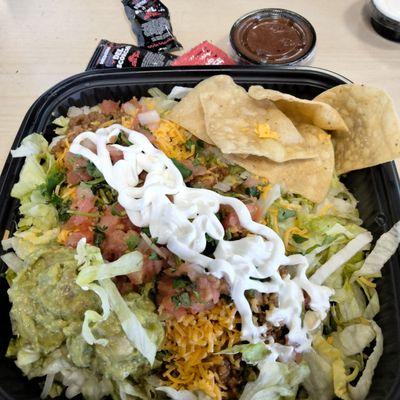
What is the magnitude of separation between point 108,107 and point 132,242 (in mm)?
838

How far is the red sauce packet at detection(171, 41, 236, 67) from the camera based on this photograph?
2529mm

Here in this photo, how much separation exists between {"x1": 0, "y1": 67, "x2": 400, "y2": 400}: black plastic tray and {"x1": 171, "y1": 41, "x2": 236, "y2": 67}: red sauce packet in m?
0.35

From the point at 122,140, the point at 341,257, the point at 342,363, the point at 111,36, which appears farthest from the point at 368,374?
the point at 111,36

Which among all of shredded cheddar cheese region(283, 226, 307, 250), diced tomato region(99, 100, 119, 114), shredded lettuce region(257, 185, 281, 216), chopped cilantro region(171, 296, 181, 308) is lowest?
shredded cheddar cheese region(283, 226, 307, 250)

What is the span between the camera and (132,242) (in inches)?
60.7

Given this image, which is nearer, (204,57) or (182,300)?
(182,300)

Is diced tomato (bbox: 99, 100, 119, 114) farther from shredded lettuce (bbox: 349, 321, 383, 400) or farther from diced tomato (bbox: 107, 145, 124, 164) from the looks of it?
shredded lettuce (bbox: 349, 321, 383, 400)

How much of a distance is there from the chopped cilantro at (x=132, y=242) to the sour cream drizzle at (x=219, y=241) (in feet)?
0.15

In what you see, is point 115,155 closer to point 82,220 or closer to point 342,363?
point 82,220

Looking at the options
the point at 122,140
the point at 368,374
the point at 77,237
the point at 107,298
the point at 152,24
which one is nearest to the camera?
the point at 107,298

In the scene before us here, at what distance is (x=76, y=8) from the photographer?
3.04 m

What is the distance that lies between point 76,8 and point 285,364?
2562 millimetres

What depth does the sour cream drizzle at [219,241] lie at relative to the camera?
1.47 m

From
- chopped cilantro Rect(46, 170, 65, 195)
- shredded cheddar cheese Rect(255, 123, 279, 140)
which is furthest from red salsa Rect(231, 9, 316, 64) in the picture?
chopped cilantro Rect(46, 170, 65, 195)
